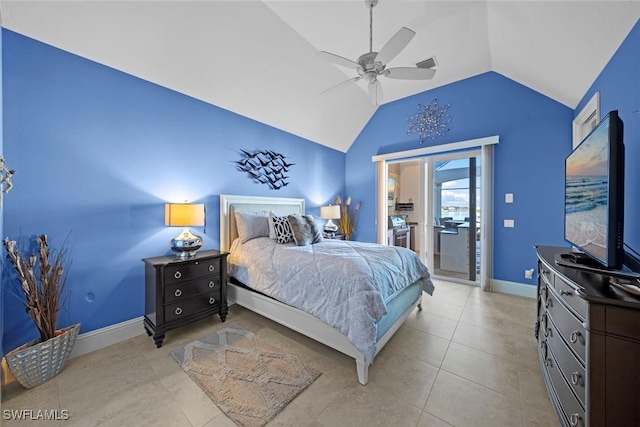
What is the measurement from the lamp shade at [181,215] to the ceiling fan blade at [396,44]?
2348 millimetres

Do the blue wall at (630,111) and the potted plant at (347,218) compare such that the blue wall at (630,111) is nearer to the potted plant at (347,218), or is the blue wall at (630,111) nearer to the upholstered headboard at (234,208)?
the upholstered headboard at (234,208)

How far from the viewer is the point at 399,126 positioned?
15.1 ft

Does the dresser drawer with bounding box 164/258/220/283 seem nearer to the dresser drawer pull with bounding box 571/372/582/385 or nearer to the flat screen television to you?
the dresser drawer pull with bounding box 571/372/582/385

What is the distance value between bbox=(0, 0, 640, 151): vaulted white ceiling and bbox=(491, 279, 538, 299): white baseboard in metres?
2.50

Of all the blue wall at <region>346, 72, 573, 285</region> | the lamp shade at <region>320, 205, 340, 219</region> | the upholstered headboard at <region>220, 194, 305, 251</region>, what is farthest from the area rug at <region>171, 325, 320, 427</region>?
the blue wall at <region>346, 72, 573, 285</region>

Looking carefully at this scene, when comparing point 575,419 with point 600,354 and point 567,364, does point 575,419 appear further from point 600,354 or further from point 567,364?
point 600,354

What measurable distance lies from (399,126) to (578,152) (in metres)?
3.20

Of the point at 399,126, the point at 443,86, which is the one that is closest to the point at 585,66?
the point at 443,86

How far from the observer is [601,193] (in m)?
1.30

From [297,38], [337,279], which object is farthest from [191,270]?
[297,38]

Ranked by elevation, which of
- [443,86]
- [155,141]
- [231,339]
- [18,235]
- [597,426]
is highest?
[443,86]

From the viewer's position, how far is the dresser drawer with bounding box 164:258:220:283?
2.22m

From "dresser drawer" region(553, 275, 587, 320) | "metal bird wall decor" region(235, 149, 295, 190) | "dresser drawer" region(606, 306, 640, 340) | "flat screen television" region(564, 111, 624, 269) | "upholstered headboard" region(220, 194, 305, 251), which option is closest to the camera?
"dresser drawer" region(606, 306, 640, 340)

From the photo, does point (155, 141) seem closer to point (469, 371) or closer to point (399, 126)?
point (469, 371)
